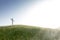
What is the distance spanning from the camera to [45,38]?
1091 inches

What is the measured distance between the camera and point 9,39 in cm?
2788

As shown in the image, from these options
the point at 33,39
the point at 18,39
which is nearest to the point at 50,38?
the point at 33,39

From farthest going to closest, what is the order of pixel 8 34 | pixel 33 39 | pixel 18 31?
1. pixel 18 31
2. pixel 8 34
3. pixel 33 39

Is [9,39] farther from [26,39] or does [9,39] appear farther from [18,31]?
[18,31]

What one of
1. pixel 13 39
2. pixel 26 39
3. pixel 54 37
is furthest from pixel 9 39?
pixel 54 37

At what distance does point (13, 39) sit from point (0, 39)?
2518 mm

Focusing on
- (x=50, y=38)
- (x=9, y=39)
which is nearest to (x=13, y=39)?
(x=9, y=39)

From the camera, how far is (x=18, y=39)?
2691 cm

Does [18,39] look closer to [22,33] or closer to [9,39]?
[9,39]

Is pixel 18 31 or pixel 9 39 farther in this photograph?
pixel 18 31

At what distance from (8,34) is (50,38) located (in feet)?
31.0

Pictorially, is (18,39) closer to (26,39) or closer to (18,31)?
(26,39)

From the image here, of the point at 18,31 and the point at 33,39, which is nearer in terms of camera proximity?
the point at 33,39

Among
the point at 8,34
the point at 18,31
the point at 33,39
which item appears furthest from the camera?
the point at 18,31
